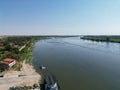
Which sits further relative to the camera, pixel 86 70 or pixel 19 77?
pixel 86 70

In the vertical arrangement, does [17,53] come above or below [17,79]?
above

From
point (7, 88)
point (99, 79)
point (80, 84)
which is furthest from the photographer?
point (99, 79)

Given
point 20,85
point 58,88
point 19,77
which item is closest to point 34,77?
point 19,77

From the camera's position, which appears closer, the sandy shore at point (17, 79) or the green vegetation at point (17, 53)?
the sandy shore at point (17, 79)

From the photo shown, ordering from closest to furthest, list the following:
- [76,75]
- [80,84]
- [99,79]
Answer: [80,84] < [99,79] < [76,75]

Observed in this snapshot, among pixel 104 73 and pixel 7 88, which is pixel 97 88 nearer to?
pixel 104 73

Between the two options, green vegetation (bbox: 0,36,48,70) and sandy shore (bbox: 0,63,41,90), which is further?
green vegetation (bbox: 0,36,48,70)

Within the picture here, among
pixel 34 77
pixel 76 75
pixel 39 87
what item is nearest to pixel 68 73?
pixel 76 75

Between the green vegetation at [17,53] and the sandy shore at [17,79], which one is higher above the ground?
the green vegetation at [17,53]

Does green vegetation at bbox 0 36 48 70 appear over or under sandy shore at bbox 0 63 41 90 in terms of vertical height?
over

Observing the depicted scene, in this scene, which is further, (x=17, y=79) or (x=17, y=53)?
(x=17, y=53)
